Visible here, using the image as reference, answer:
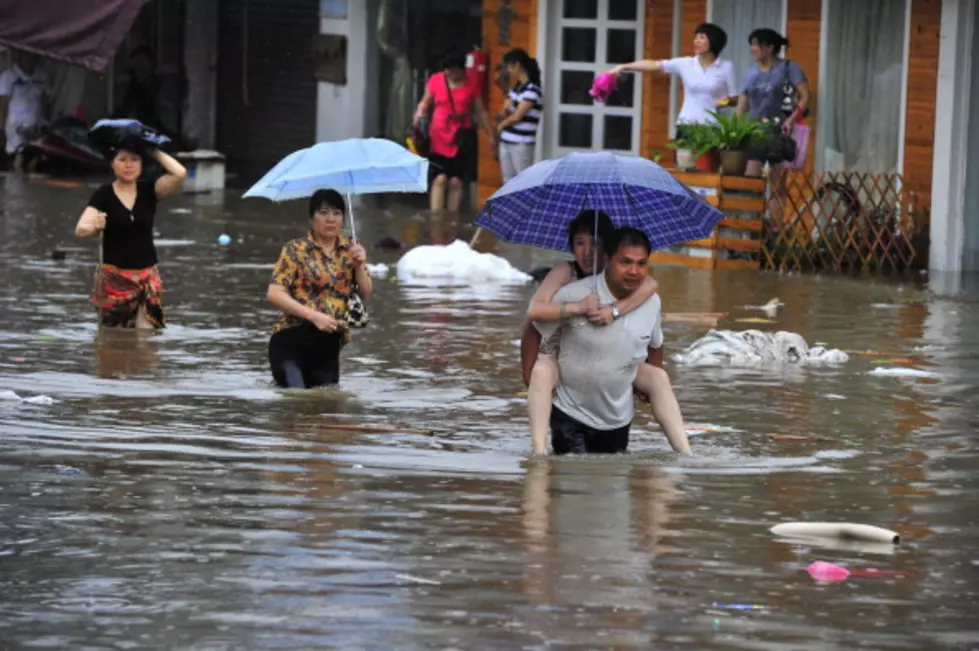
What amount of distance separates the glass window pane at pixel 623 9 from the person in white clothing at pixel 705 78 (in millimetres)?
3494

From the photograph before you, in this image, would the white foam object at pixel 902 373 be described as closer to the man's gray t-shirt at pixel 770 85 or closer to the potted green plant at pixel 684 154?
the potted green plant at pixel 684 154

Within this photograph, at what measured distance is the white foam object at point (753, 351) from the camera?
1389 centimetres

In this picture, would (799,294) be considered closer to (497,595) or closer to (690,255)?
(690,255)

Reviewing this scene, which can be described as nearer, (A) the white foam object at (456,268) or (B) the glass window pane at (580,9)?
(A) the white foam object at (456,268)

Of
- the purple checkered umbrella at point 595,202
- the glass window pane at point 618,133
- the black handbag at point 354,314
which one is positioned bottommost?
the black handbag at point 354,314

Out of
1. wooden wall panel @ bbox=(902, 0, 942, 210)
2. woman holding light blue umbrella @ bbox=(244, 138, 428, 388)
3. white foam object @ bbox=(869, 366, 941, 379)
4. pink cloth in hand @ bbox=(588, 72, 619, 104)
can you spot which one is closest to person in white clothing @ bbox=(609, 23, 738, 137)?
pink cloth in hand @ bbox=(588, 72, 619, 104)

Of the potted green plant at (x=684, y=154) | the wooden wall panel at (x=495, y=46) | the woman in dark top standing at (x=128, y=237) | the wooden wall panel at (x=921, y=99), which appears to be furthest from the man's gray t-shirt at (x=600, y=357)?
the wooden wall panel at (x=495, y=46)

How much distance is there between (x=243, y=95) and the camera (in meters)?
30.1

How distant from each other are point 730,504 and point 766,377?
4.49 meters

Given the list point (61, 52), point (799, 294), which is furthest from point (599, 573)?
point (61, 52)

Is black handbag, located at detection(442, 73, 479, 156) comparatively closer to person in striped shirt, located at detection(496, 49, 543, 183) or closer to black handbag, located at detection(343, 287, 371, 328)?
person in striped shirt, located at detection(496, 49, 543, 183)

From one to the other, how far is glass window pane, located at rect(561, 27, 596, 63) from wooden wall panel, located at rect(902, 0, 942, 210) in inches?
208

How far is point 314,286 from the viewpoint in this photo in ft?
39.3

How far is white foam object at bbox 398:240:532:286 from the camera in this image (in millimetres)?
18516
